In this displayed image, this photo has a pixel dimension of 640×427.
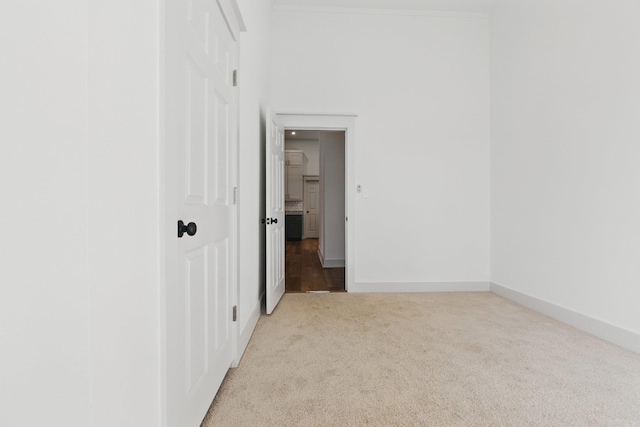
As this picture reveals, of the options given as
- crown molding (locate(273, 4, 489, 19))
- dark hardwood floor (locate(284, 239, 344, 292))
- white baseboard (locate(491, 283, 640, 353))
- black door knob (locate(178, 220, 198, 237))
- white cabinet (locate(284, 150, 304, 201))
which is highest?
crown molding (locate(273, 4, 489, 19))

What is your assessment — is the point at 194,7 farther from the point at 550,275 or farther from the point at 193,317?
the point at 550,275

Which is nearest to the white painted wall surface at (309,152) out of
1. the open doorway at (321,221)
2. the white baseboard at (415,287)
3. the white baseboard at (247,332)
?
the open doorway at (321,221)

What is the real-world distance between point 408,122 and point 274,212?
2.04 m

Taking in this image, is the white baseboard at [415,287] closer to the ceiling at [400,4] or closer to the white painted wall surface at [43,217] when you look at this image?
the ceiling at [400,4]

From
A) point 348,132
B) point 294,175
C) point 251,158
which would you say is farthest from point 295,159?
point 251,158

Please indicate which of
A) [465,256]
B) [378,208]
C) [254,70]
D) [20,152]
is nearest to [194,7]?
[20,152]

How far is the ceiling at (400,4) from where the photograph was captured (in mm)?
3893

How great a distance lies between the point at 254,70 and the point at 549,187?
2918mm

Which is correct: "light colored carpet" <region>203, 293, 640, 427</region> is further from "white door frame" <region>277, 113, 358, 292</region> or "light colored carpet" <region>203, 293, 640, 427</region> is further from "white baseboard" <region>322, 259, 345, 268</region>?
"white baseboard" <region>322, 259, 345, 268</region>

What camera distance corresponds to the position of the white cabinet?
988cm

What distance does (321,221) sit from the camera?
20.5ft

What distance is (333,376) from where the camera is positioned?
76.1 inches

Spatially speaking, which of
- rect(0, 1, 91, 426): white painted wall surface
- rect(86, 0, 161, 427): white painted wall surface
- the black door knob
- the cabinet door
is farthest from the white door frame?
the cabinet door

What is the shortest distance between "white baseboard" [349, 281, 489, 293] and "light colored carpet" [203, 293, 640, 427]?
895mm
